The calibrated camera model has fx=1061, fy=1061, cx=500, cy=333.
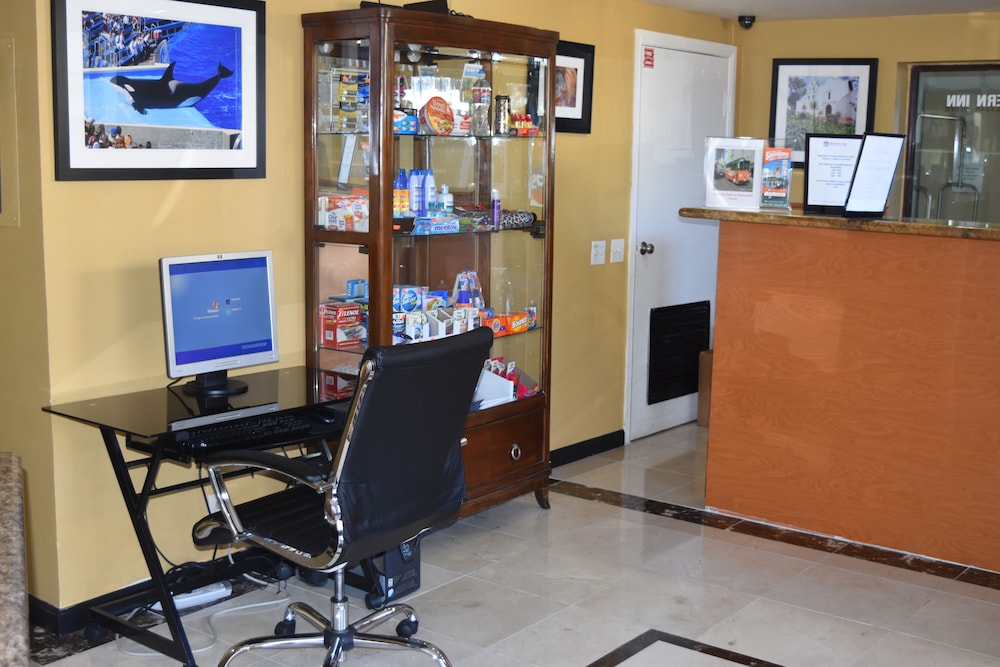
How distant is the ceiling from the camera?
5.35 m

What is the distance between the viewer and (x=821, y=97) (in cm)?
608

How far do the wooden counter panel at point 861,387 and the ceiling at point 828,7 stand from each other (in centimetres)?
167

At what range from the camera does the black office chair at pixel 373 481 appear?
8.63ft

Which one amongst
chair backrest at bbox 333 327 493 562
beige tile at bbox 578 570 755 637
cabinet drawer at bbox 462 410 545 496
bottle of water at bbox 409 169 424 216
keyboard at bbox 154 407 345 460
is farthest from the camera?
cabinet drawer at bbox 462 410 545 496

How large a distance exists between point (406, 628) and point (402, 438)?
0.83 meters

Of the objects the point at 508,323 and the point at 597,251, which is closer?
the point at 508,323

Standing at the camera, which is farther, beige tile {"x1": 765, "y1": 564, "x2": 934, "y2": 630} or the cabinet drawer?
the cabinet drawer

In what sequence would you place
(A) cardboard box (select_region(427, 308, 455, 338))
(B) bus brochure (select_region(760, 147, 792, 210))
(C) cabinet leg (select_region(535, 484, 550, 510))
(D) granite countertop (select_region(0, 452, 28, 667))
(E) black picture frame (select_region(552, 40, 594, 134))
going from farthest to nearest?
(E) black picture frame (select_region(552, 40, 594, 134))
(C) cabinet leg (select_region(535, 484, 550, 510))
(B) bus brochure (select_region(760, 147, 792, 210))
(A) cardboard box (select_region(427, 308, 455, 338))
(D) granite countertop (select_region(0, 452, 28, 667))

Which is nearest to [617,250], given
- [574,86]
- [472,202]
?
[574,86]

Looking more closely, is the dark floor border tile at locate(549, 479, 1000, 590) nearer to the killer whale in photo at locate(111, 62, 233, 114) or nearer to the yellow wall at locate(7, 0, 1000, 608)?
the yellow wall at locate(7, 0, 1000, 608)

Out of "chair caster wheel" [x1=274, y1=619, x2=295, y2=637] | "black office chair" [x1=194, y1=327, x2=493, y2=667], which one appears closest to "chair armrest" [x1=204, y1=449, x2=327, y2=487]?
"black office chair" [x1=194, y1=327, x2=493, y2=667]

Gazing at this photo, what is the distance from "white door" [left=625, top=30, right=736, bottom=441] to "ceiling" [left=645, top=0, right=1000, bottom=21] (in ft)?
0.69

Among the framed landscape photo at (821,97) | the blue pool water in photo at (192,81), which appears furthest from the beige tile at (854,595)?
the framed landscape photo at (821,97)

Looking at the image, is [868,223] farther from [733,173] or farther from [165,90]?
[165,90]
